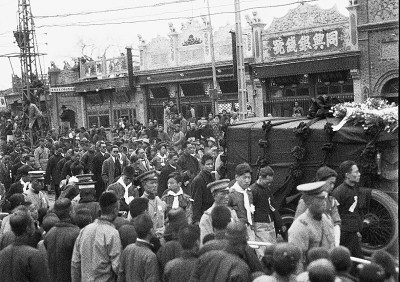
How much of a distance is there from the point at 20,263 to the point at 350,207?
4.12 m

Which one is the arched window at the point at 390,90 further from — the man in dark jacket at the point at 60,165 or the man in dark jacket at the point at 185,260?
the man in dark jacket at the point at 185,260

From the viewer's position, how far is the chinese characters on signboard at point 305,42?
2372 centimetres

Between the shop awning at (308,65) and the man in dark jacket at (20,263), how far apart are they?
17.9 m

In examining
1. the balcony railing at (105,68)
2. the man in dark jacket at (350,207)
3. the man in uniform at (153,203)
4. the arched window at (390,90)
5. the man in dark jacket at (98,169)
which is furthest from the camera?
the balcony railing at (105,68)

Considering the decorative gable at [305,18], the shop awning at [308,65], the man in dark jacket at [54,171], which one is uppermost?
the decorative gable at [305,18]

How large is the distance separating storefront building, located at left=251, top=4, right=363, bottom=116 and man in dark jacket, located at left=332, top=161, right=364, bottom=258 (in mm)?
15012

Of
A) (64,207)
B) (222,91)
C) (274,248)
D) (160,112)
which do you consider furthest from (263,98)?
(274,248)

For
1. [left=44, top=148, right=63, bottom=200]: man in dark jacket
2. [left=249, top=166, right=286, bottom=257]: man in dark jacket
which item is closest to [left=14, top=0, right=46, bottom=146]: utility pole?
[left=44, top=148, right=63, bottom=200]: man in dark jacket

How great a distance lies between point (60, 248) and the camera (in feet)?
24.2

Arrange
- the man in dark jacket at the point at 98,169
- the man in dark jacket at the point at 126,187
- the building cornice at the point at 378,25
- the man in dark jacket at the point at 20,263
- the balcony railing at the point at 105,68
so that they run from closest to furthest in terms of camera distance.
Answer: the man in dark jacket at the point at 20,263 → the man in dark jacket at the point at 126,187 → the man in dark jacket at the point at 98,169 → the building cornice at the point at 378,25 → the balcony railing at the point at 105,68

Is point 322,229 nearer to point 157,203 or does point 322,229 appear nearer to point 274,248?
point 274,248

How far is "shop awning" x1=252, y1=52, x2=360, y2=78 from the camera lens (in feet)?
75.3

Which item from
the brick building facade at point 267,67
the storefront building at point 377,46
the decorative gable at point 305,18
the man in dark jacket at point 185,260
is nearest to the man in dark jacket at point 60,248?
the man in dark jacket at point 185,260

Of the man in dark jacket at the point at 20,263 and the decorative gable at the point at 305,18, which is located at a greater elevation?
the decorative gable at the point at 305,18
